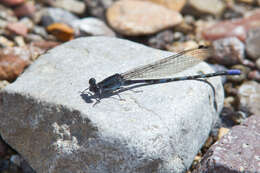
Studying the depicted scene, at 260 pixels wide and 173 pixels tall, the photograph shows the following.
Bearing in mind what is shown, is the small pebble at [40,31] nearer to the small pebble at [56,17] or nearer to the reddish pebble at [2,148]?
the small pebble at [56,17]

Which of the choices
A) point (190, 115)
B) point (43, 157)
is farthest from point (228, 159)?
point (43, 157)

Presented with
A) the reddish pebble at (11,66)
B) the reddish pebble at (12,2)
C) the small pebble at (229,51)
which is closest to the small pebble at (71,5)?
the reddish pebble at (12,2)

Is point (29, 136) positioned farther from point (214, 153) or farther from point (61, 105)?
point (214, 153)

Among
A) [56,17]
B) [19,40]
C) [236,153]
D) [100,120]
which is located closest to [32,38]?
[19,40]

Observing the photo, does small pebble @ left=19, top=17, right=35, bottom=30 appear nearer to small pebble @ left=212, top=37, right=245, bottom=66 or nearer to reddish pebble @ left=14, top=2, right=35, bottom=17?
reddish pebble @ left=14, top=2, right=35, bottom=17

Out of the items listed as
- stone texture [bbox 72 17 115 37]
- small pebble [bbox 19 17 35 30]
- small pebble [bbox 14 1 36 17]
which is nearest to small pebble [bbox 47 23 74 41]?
stone texture [bbox 72 17 115 37]

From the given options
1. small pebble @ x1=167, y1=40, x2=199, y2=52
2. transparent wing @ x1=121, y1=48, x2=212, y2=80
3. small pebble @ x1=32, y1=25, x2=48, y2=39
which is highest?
transparent wing @ x1=121, y1=48, x2=212, y2=80
